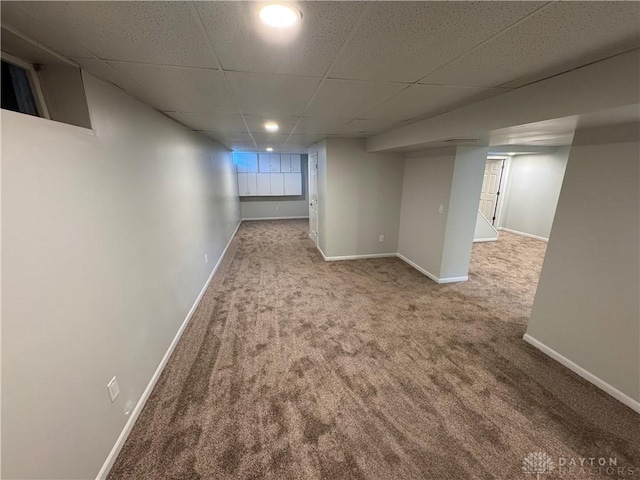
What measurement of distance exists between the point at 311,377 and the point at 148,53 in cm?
230

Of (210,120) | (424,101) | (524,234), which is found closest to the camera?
(424,101)

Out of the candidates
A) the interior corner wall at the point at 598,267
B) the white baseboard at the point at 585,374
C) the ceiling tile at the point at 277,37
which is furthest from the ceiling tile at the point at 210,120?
the white baseboard at the point at 585,374

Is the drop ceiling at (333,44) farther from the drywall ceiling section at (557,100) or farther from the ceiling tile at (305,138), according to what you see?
the ceiling tile at (305,138)

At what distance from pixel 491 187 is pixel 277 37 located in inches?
297

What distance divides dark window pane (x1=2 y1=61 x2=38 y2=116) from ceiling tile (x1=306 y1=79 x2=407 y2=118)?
1549 mm

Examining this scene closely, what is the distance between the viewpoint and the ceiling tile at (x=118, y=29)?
0.85m

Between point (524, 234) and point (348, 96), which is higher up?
point (348, 96)

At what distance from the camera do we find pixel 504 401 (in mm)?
1798

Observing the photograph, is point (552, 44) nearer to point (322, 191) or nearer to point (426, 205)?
point (426, 205)

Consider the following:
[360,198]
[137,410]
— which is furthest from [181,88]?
[360,198]

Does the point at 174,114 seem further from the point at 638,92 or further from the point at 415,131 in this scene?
the point at 638,92

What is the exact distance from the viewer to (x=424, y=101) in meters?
1.97

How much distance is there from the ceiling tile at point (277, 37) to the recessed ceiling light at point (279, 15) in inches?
1.1

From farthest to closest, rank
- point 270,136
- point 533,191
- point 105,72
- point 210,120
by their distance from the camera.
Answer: point 533,191 < point 270,136 < point 210,120 < point 105,72
